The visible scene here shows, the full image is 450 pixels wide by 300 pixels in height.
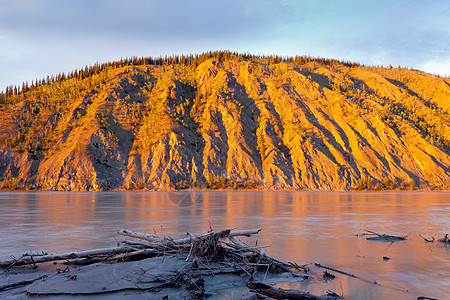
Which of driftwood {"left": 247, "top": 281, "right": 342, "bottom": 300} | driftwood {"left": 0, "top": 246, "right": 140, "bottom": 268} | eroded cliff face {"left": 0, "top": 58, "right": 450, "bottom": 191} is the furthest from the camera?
eroded cliff face {"left": 0, "top": 58, "right": 450, "bottom": 191}

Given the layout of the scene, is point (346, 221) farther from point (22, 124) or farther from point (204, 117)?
point (22, 124)

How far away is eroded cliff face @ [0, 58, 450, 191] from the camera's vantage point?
62.3 metres

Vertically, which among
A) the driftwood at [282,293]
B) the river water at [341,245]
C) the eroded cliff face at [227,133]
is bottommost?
the river water at [341,245]

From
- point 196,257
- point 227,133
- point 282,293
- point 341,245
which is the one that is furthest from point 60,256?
point 227,133

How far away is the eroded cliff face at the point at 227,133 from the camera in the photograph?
62.3m

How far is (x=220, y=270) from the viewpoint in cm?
725

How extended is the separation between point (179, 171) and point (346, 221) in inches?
1821

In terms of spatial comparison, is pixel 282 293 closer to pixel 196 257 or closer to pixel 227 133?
pixel 196 257

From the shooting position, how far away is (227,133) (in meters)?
71.8

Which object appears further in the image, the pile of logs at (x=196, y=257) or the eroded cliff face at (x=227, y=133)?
the eroded cliff face at (x=227, y=133)

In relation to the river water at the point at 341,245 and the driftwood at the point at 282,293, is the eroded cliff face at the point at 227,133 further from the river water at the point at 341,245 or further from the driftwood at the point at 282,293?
the driftwood at the point at 282,293

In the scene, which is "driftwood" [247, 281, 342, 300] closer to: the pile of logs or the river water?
the pile of logs

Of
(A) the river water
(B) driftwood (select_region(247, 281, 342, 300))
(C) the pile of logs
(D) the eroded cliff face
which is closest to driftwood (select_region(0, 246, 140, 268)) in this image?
(C) the pile of logs

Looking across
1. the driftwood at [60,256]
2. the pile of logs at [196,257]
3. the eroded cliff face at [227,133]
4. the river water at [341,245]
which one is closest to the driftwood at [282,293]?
the pile of logs at [196,257]
